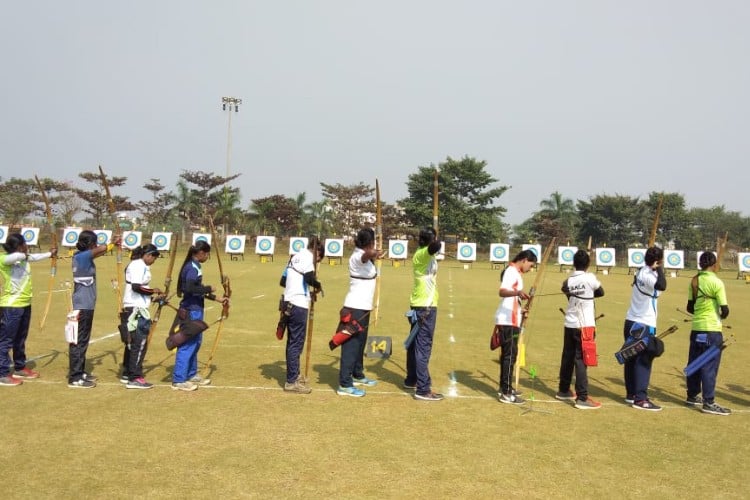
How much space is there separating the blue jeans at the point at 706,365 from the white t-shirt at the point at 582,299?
1310mm

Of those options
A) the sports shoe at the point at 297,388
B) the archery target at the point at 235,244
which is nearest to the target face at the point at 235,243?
the archery target at the point at 235,244

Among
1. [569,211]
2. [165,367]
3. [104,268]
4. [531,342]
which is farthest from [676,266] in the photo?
[165,367]

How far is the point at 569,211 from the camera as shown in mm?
61000

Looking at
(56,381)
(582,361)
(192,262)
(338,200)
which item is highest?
(338,200)

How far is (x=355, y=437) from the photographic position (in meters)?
5.34

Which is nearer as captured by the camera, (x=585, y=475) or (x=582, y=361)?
(x=585, y=475)

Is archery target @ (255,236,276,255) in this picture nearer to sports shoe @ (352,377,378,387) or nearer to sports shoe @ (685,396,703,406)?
sports shoe @ (352,377,378,387)

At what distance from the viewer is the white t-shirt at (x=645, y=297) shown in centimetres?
666

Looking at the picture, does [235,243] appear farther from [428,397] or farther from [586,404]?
[586,404]

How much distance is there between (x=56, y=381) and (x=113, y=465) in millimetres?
3121

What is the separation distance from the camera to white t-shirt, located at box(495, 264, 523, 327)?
6.57 m

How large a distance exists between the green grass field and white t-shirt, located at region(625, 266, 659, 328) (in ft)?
3.51

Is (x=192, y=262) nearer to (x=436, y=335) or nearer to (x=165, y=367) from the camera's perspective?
(x=165, y=367)

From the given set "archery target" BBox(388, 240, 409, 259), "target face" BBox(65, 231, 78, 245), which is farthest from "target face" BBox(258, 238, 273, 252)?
"target face" BBox(65, 231, 78, 245)
